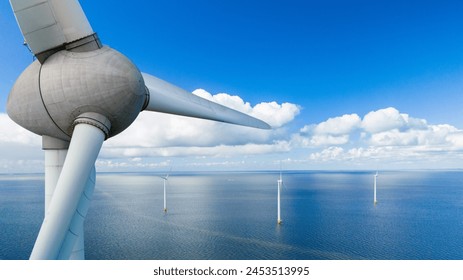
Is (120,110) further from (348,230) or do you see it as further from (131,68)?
(348,230)

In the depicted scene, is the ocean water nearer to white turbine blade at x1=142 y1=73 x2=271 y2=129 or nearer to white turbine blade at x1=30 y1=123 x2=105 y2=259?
white turbine blade at x1=142 y1=73 x2=271 y2=129

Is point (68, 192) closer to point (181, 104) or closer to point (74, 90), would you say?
point (74, 90)

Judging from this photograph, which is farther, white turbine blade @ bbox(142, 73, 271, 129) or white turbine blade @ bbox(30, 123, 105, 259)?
white turbine blade @ bbox(142, 73, 271, 129)

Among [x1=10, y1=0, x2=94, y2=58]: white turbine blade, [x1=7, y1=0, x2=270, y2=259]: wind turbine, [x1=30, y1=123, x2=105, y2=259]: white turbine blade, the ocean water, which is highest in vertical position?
[x1=10, y1=0, x2=94, y2=58]: white turbine blade

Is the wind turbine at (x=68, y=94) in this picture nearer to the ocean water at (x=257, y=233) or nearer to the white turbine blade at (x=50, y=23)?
the white turbine blade at (x=50, y=23)

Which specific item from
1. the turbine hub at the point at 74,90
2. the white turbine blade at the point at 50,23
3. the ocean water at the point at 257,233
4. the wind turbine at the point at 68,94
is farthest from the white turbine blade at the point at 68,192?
the ocean water at the point at 257,233

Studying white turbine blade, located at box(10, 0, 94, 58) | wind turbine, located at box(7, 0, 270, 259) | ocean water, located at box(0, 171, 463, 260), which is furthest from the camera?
ocean water, located at box(0, 171, 463, 260)

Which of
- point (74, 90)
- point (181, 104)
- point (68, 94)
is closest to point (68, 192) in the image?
point (68, 94)

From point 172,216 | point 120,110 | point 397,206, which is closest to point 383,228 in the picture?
point 397,206

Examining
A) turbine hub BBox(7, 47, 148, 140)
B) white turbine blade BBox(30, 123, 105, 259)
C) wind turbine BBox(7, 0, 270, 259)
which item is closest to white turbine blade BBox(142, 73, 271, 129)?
wind turbine BBox(7, 0, 270, 259)
